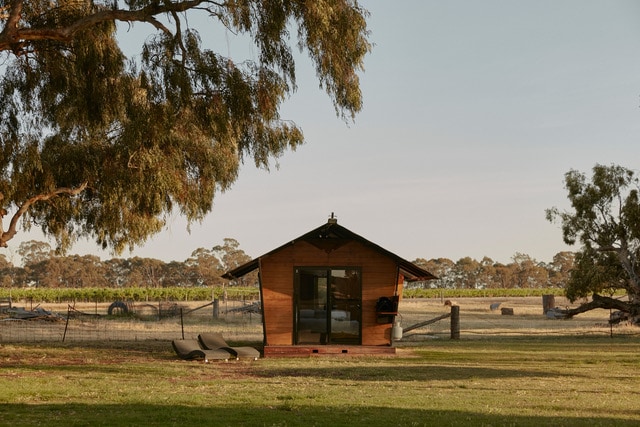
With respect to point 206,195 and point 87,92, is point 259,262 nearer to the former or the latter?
point 206,195

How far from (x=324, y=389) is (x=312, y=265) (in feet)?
26.8

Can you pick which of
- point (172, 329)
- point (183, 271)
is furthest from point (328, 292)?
point (183, 271)

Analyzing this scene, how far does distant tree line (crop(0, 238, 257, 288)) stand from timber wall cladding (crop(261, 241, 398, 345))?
89.5 meters

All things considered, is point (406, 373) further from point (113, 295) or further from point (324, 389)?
point (113, 295)

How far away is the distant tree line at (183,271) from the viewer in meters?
106

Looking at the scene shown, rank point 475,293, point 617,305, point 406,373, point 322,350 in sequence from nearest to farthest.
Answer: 1. point 406,373
2. point 322,350
3. point 617,305
4. point 475,293

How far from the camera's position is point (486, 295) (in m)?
91.1

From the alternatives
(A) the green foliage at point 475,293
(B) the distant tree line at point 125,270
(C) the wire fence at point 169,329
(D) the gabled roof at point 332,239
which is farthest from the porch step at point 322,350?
(B) the distant tree line at point 125,270

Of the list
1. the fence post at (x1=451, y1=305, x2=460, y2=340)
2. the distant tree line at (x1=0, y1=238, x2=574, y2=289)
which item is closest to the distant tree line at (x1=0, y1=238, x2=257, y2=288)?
the distant tree line at (x1=0, y1=238, x2=574, y2=289)

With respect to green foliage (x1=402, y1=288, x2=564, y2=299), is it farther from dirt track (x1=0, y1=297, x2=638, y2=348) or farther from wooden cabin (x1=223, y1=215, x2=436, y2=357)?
wooden cabin (x1=223, y1=215, x2=436, y2=357)

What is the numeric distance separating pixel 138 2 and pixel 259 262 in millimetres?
7865

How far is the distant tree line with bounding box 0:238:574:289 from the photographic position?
106 metres

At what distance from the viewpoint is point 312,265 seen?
847 inches

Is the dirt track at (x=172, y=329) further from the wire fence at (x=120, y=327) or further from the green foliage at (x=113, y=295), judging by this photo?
the green foliage at (x=113, y=295)
